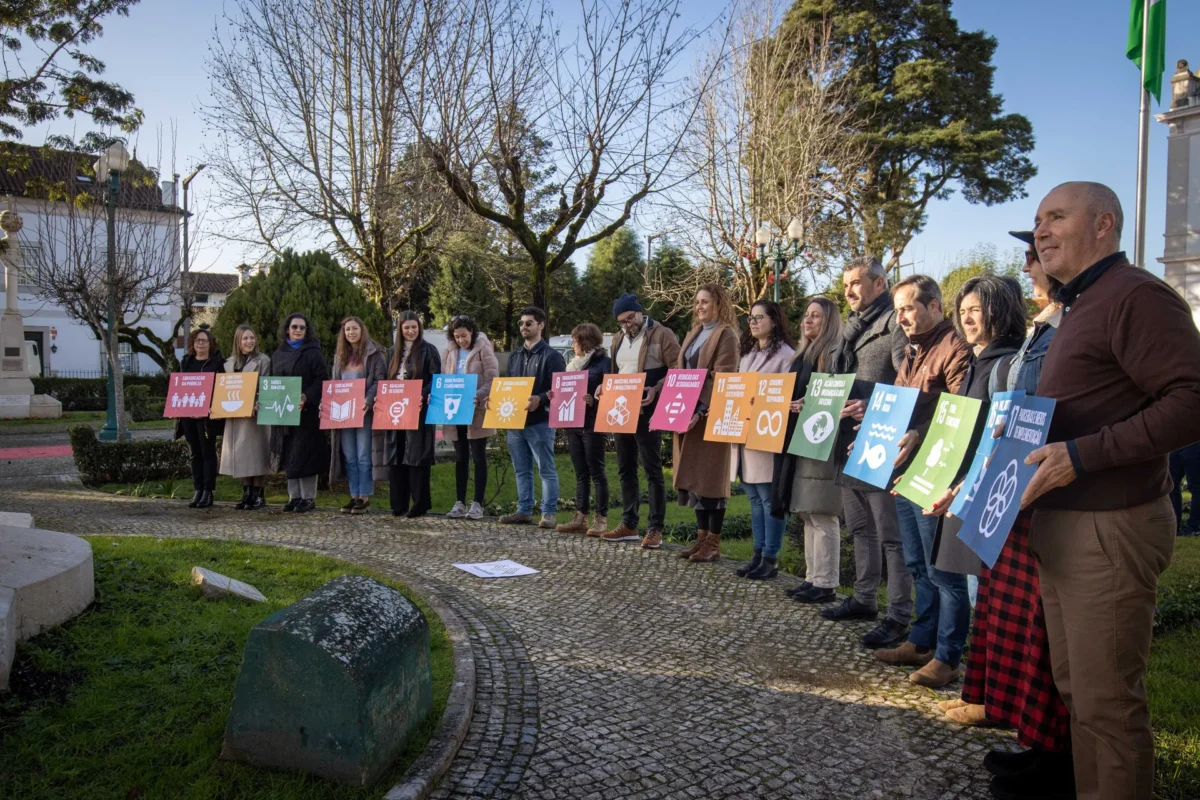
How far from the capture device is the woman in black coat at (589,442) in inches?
341

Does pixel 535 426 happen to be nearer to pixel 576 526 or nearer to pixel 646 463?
pixel 576 526

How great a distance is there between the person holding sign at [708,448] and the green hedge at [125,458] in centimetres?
816

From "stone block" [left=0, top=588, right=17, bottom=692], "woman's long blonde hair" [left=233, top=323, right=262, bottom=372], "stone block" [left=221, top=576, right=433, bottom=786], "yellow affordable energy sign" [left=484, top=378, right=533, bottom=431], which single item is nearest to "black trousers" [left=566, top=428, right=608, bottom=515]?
"yellow affordable energy sign" [left=484, top=378, right=533, bottom=431]

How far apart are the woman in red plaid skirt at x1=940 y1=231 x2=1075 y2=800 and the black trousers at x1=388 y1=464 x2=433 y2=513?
21.9ft

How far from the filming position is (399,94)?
1406 cm

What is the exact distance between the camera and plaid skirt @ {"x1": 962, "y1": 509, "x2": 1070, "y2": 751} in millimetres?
→ 3518

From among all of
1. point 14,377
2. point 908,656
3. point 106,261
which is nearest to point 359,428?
point 908,656

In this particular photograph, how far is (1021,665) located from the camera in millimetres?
3830

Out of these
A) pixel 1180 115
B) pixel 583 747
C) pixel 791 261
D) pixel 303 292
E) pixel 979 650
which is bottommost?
pixel 583 747

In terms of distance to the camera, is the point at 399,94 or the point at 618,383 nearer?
the point at 618,383

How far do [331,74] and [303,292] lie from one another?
5315 millimetres

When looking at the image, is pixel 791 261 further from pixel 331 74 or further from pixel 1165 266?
pixel 1165 266

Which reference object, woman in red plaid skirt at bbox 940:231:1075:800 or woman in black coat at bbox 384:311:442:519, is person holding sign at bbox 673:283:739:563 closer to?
woman in black coat at bbox 384:311:442:519

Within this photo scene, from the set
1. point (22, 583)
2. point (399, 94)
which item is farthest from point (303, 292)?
point (22, 583)
